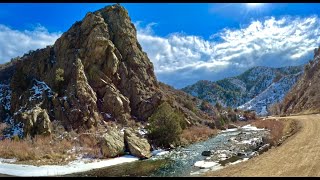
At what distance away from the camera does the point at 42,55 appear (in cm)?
7225

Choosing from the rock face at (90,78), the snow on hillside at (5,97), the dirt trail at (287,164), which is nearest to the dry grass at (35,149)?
the rock face at (90,78)

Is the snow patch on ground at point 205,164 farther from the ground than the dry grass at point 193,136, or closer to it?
closer to it

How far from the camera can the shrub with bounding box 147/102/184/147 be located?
50.2 metres

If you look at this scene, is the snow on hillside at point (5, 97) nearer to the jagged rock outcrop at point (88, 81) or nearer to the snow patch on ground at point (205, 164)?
the jagged rock outcrop at point (88, 81)

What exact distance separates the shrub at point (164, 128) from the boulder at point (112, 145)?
8.17 meters

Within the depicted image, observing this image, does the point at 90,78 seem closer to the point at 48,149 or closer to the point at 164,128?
the point at 164,128

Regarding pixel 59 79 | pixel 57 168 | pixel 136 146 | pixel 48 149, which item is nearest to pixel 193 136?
pixel 136 146

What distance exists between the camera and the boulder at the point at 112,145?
39469mm

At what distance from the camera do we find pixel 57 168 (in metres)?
32.8

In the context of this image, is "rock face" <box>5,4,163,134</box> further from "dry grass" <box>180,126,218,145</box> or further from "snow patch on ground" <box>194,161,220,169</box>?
"snow patch on ground" <box>194,161,220,169</box>

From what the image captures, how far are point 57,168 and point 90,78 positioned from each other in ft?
117

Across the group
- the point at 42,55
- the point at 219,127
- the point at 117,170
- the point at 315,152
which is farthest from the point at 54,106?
the point at 219,127

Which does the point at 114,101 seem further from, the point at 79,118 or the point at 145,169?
the point at 145,169

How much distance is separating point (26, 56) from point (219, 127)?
5550 centimetres
